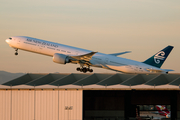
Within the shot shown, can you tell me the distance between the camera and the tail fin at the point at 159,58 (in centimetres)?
6394

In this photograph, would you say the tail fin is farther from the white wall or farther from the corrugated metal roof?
the white wall

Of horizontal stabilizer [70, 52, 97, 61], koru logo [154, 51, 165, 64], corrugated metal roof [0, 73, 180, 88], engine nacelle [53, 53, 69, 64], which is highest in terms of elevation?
koru logo [154, 51, 165, 64]

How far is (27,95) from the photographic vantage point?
37.6m

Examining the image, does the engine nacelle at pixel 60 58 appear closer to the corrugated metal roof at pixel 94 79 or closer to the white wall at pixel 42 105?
Result: the corrugated metal roof at pixel 94 79

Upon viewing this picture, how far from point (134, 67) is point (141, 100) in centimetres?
1022

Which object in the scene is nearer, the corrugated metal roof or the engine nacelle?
the corrugated metal roof

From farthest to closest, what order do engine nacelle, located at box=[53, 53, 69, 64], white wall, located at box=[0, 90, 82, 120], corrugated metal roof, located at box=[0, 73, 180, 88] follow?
engine nacelle, located at box=[53, 53, 69, 64], corrugated metal roof, located at box=[0, 73, 180, 88], white wall, located at box=[0, 90, 82, 120]

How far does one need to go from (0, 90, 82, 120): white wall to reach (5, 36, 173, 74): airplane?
58.8 ft

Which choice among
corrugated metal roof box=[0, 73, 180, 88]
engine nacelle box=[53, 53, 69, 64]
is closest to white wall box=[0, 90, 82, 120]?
corrugated metal roof box=[0, 73, 180, 88]

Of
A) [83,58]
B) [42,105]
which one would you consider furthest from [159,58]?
[42,105]

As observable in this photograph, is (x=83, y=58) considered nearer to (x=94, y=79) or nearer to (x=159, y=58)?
(x=94, y=79)

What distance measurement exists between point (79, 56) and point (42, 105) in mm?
20519

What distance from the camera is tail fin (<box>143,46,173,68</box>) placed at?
6394 cm

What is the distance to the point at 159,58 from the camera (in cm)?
6462
